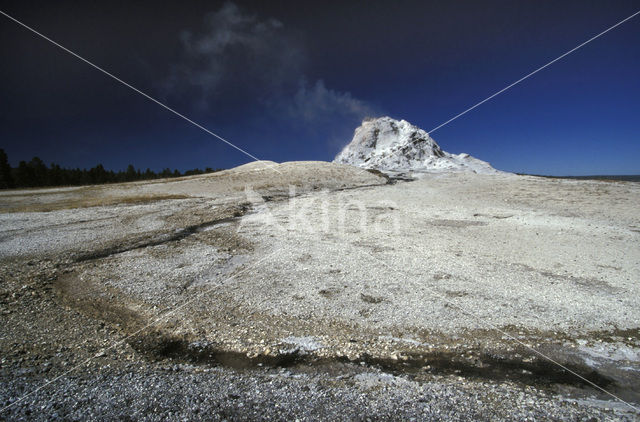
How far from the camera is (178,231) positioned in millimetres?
15102

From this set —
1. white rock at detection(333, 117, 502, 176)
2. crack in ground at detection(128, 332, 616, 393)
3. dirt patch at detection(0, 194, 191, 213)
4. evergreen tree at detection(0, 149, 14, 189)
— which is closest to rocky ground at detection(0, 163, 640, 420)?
crack in ground at detection(128, 332, 616, 393)

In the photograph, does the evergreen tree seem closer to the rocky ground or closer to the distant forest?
the distant forest

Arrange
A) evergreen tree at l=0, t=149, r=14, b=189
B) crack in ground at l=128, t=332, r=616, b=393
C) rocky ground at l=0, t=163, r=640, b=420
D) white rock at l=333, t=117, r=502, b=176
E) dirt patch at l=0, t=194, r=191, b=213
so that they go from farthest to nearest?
evergreen tree at l=0, t=149, r=14, b=189 → white rock at l=333, t=117, r=502, b=176 → dirt patch at l=0, t=194, r=191, b=213 → crack in ground at l=128, t=332, r=616, b=393 → rocky ground at l=0, t=163, r=640, b=420

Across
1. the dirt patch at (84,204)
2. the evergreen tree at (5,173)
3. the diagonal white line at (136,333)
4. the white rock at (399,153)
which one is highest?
the white rock at (399,153)

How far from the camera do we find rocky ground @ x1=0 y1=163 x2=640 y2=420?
4254mm

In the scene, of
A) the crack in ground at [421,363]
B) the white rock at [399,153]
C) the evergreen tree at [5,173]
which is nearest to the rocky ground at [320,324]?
the crack in ground at [421,363]

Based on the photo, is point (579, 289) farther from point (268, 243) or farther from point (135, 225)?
point (135, 225)

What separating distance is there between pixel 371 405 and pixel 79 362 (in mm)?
4901

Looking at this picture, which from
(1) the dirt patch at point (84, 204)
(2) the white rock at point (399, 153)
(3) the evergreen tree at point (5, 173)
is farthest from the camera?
(3) the evergreen tree at point (5, 173)

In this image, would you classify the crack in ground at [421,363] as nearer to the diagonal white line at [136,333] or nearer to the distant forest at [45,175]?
the diagonal white line at [136,333]

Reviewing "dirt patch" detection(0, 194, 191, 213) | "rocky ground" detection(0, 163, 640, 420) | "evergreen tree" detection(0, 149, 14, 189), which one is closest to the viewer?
"rocky ground" detection(0, 163, 640, 420)

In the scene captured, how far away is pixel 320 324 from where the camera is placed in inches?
252

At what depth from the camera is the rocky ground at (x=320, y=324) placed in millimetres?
4254

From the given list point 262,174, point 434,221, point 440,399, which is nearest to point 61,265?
point 440,399
